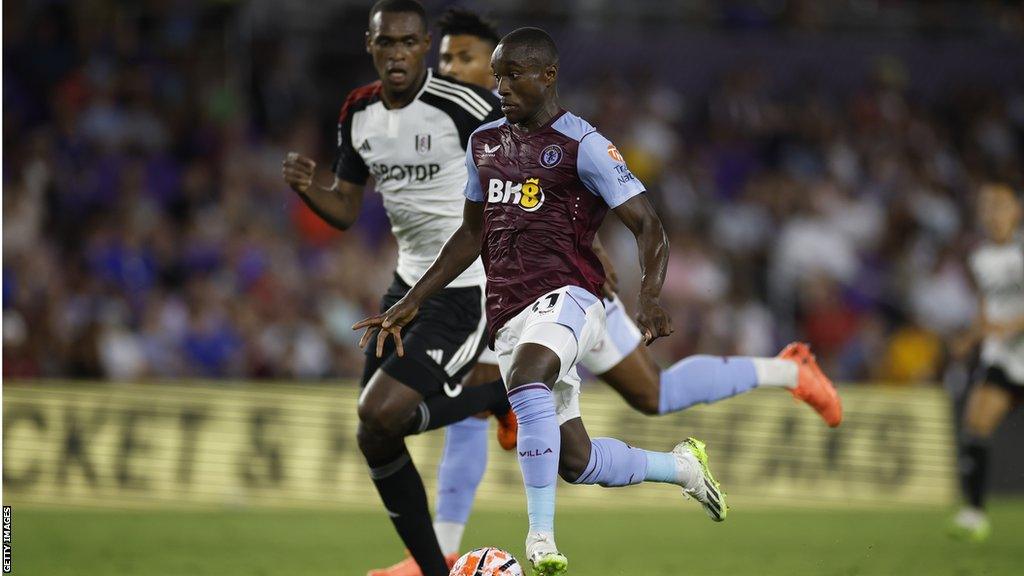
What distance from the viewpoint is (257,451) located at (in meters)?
11.6

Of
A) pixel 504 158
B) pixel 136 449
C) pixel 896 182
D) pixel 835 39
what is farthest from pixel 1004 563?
pixel 835 39

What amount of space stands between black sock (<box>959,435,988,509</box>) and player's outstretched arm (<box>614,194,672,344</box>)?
566 cm

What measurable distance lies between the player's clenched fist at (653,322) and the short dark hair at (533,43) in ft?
3.72

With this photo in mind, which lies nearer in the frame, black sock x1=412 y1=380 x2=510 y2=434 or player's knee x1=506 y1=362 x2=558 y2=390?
player's knee x1=506 y1=362 x2=558 y2=390

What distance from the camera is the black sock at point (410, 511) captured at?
20.4ft

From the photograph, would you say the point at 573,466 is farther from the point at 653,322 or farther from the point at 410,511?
the point at 410,511

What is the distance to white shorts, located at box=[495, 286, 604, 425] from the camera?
17.6 ft

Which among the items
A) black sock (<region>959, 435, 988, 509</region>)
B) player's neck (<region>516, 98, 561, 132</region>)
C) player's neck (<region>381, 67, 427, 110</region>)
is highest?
player's neck (<region>381, 67, 427, 110</region>)

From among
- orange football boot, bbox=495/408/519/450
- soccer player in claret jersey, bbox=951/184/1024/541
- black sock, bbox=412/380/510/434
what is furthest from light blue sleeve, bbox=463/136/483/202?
soccer player in claret jersey, bbox=951/184/1024/541

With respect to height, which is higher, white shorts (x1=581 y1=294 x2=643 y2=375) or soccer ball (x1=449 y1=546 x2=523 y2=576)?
white shorts (x1=581 y1=294 x2=643 y2=375)

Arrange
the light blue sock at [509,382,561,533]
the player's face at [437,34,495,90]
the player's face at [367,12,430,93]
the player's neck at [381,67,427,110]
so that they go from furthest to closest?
1. the player's face at [437,34,495,90]
2. the player's neck at [381,67,427,110]
3. the player's face at [367,12,430,93]
4. the light blue sock at [509,382,561,533]

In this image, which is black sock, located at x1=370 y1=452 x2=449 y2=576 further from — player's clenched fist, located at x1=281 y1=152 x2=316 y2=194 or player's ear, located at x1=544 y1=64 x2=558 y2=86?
player's ear, located at x1=544 y1=64 x2=558 y2=86

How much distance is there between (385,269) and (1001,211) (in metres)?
6.32

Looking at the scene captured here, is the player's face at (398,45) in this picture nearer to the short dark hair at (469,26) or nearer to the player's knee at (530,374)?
the short dark hair at (469,26)
